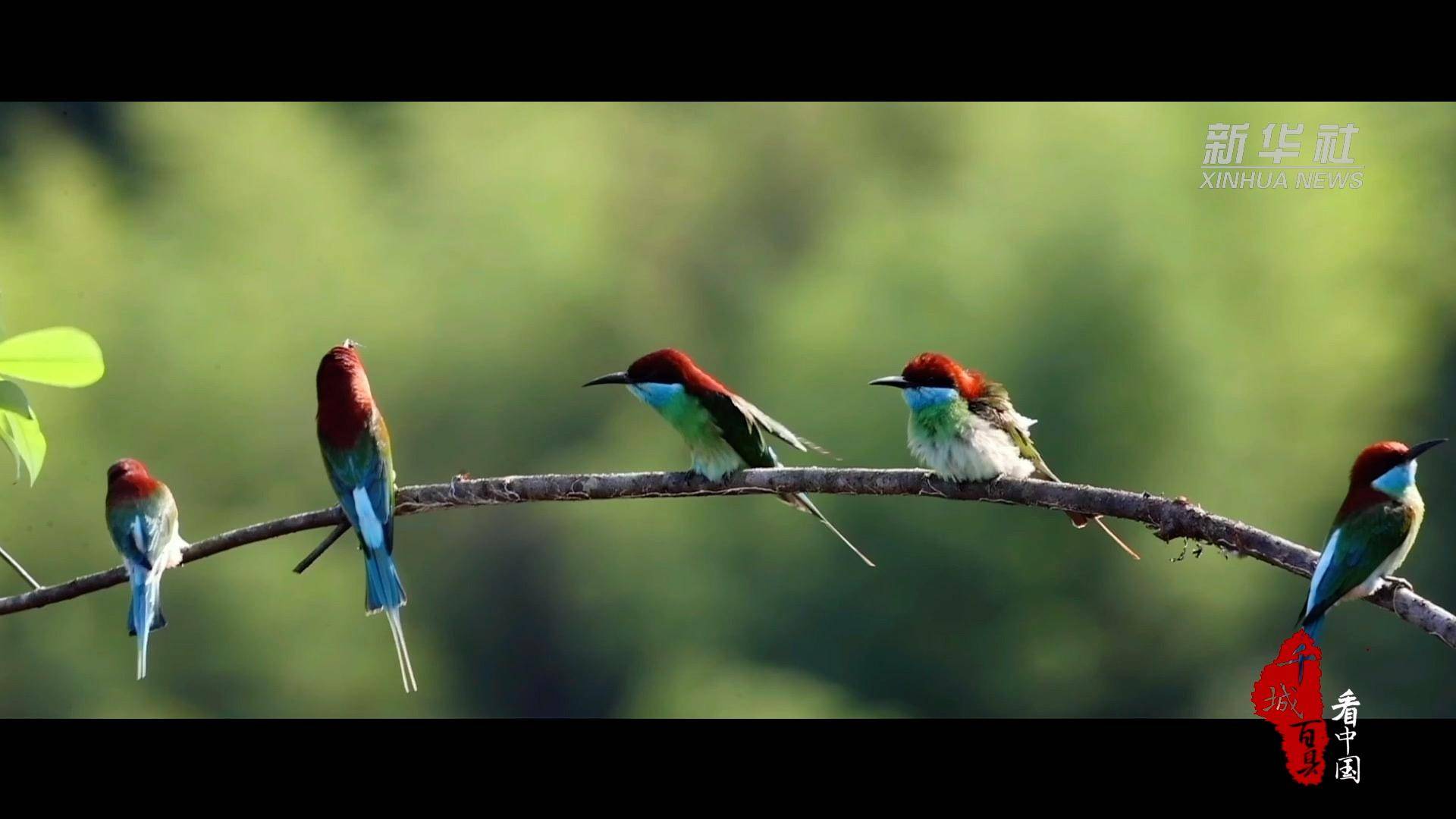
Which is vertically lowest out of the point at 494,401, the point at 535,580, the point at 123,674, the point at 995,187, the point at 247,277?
the point at 123,674

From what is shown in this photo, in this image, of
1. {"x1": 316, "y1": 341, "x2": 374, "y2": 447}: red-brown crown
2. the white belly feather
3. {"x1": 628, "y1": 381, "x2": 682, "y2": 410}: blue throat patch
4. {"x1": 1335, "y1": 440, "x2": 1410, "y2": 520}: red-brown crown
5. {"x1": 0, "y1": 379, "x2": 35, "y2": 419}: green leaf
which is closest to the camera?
{"x1": 0, "y1": 379, "x2": 35, "y2": 419}: green leaf

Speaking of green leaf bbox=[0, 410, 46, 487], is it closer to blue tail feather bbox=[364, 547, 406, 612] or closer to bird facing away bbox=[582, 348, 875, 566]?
blue tail feather bbox=[364, 547, 406, 612]

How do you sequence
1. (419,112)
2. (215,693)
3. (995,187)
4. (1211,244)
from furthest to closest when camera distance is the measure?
1. (419,112)
2. (995,187)
3. (1211,244)
4. (215,693)

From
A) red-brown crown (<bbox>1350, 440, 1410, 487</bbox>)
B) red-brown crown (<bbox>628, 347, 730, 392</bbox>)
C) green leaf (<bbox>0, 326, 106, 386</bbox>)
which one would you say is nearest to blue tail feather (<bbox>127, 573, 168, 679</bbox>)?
red-brown crown (<bbox>628, 347, 730, 392</bbox>)

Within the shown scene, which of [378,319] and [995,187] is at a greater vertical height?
[995,187]

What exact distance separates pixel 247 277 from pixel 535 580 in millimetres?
4129

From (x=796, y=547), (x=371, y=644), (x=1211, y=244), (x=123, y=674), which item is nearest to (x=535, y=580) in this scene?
(x=371, y=644)

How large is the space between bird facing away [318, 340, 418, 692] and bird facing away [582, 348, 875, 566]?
0.45 metres

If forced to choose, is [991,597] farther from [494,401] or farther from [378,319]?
[378,319]

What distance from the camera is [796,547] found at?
547 inches

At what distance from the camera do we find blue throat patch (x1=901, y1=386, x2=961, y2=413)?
289 cm

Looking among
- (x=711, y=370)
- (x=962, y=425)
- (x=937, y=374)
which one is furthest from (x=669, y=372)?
(x=711, y=370)

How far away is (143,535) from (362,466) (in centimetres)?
52

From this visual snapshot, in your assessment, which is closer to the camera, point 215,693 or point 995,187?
point 215,693
